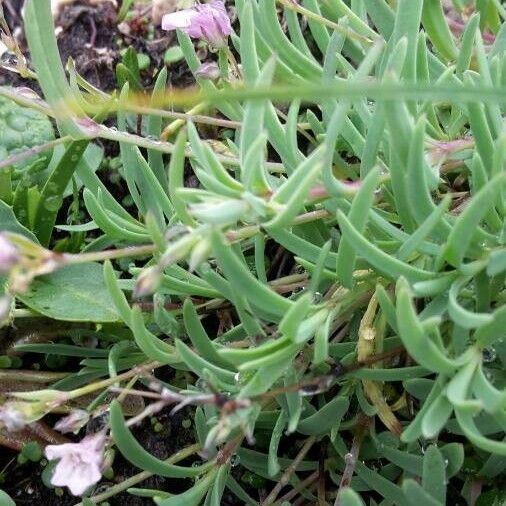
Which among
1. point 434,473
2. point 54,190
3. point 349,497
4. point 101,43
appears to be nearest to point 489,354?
point 434,473

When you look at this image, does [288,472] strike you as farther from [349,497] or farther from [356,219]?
[356,219]

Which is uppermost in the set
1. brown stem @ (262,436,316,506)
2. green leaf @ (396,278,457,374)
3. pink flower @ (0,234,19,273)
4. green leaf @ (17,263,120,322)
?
pink flower @ (0,234,19,273)

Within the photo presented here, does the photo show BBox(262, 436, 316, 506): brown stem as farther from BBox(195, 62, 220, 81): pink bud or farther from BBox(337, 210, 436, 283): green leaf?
BBox(195, 62, 220, 81): pink bud

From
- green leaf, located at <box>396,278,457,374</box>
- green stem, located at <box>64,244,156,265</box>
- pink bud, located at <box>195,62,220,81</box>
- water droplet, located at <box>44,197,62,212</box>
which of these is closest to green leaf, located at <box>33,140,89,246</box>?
water droplet, located at <box>44,197,62,212</box>

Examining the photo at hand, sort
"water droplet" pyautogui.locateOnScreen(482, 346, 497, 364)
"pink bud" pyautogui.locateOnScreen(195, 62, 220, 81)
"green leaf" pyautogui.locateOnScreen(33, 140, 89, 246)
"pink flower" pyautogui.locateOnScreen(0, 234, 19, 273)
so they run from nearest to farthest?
"pink flower" pyautogui.locateOnScreen(0, 234, 19, 273)
"water droplet" pyautogui.locateOnScreen(482, 346, 497, 364)
"pink bud" pyautogui.locateOnScreen(195, 62, 220, 81)
"green leaf" pyautogui.locateOnScreen(33, 140, 89, 246)

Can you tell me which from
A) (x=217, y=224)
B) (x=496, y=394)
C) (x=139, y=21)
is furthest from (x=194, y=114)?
(x=139, y=21)

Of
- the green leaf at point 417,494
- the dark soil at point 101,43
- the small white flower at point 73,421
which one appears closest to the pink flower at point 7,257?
the small white flower at point 73,421
